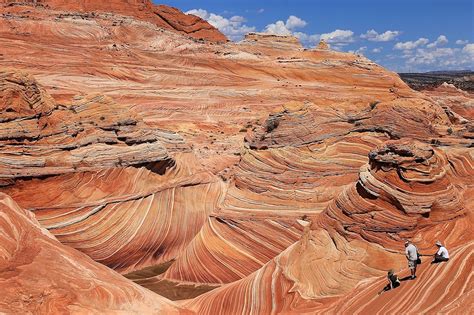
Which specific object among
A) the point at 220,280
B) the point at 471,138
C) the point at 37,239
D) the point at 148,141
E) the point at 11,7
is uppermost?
the point at 11,7

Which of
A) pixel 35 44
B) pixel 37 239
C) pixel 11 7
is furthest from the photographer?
pixel 11 7

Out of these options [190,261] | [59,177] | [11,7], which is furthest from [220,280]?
[11,7]

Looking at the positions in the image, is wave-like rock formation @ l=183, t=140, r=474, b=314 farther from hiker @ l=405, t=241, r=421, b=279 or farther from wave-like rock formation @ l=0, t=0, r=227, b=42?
wave-like rock formation @ l=0, t=0, r=227, b=42

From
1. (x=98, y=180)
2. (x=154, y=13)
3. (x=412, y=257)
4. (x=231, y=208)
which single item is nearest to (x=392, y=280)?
(x=412, y=257)

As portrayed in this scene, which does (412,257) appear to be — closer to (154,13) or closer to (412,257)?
(412,257)

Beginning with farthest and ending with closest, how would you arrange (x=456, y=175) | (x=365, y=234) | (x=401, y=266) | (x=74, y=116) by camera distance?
1. (x=74, y=116)
2. (x=456, y=175)
3. (x=365, y=234)
4. (x=401, y=266)

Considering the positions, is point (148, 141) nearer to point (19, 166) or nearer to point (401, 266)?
point (19, 166)
